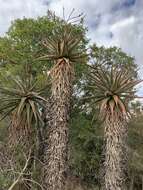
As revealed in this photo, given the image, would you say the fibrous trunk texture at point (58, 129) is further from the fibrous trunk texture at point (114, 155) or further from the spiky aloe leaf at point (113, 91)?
the fibrous trunk texture at point (114, 155)

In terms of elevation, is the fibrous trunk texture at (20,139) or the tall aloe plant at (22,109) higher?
the tall aloe plant at (22,109)

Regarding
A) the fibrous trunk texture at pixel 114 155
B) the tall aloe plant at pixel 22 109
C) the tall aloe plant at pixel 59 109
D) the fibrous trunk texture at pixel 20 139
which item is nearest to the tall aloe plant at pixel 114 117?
the fibrous trunk texture at pixel 114 155

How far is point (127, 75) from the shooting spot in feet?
51.8

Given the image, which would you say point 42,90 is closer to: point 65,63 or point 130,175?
point 65,63

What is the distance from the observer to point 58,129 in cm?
1471

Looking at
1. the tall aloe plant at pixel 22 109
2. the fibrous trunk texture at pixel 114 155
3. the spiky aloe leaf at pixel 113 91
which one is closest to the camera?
the fibrous trunk texture at pixel 114 155

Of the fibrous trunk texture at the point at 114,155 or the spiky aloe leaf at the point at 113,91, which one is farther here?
the spiky aloe leaf at the point at 113,91

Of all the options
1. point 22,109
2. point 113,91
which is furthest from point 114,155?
point 22,109

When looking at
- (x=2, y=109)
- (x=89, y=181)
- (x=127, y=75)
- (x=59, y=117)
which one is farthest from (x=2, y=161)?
(x=89, y=181)

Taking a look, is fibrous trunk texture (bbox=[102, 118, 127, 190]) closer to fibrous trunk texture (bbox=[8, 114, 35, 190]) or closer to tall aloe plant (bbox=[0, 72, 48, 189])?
tall aloe plant (bbox=[0, 72, 48, 189])

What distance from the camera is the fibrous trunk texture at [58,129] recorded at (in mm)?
14375

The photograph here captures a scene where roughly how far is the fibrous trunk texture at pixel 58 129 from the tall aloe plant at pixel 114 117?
4.22ft

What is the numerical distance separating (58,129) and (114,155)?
2.12 m

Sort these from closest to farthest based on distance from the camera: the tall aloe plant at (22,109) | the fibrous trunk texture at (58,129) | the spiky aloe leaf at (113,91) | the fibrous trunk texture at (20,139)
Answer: the fibrous trunk texture at (58,129) < the spiky aloe leaf at (113,91) < the tall aloe plant at (22,109) < the fibrous trunk texture at (20,139)
